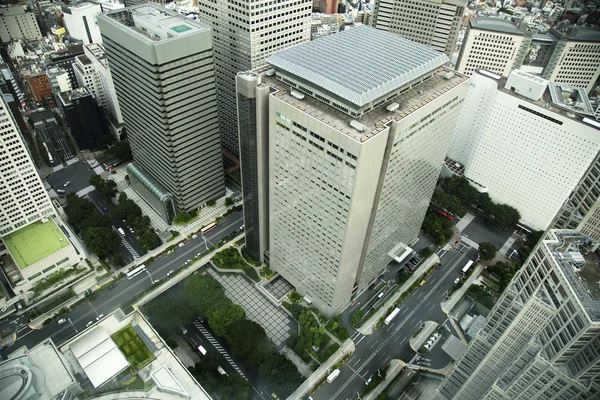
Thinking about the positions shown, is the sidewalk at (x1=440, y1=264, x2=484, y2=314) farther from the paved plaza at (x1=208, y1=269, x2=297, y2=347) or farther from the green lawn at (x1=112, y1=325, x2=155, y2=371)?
the green lawn at (x1=112, y1=325, x2=155, y2=371)

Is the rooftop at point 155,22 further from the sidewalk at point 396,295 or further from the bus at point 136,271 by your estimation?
the sidewalk at point 396,295

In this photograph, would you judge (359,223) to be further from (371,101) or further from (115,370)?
(115,370)

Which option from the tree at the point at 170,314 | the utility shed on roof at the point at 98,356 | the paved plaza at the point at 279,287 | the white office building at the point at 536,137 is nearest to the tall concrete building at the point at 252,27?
the paved plaza at the point at 279,287

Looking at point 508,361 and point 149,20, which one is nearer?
point 508,361

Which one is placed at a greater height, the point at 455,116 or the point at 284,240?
the point at 455,116

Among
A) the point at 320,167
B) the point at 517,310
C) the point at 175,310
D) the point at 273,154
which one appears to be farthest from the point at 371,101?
the point at 175,310

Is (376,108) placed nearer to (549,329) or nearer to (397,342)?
(549,329)

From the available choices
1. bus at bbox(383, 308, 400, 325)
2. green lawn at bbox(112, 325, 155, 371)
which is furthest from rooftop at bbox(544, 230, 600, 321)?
green lawn at bbox(112, 325, 155, 371)
